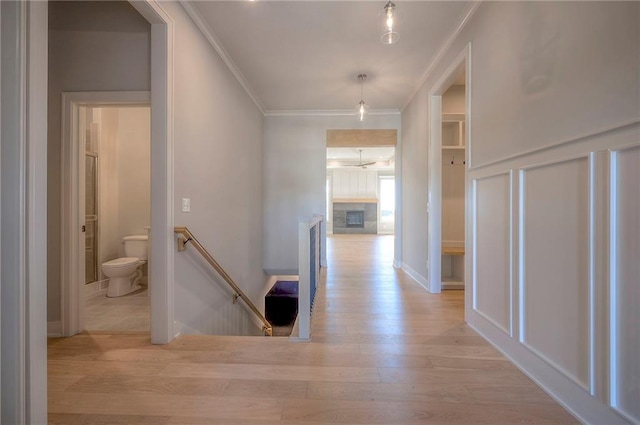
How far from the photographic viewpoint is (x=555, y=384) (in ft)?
4.45

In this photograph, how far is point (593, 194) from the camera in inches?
44.7

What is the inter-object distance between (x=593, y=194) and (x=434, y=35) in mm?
2113

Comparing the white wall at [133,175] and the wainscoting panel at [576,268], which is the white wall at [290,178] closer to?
the white wall at [133,175]

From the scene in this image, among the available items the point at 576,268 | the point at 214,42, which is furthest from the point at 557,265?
the point at 214,42

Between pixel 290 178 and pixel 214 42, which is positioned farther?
pixel 290 178

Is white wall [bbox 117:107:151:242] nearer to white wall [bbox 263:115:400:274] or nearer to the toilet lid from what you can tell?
→ the toilet lid

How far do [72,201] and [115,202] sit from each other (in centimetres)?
199

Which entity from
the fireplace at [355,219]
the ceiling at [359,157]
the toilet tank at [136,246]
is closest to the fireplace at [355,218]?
the fireplace at [355,219]

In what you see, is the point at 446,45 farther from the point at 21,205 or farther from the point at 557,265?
the point at 21,205

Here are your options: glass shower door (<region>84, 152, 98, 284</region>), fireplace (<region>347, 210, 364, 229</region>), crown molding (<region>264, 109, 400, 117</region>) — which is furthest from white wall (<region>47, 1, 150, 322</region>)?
fireplace (<region>347, 210, 364, 229</region>)

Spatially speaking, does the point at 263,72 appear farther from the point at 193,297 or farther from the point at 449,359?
the point at 449,359

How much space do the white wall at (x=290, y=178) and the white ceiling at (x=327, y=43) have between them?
28.1 inches

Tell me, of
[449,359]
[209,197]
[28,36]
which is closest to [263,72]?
[209,197]

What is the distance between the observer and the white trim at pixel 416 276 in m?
3.27
